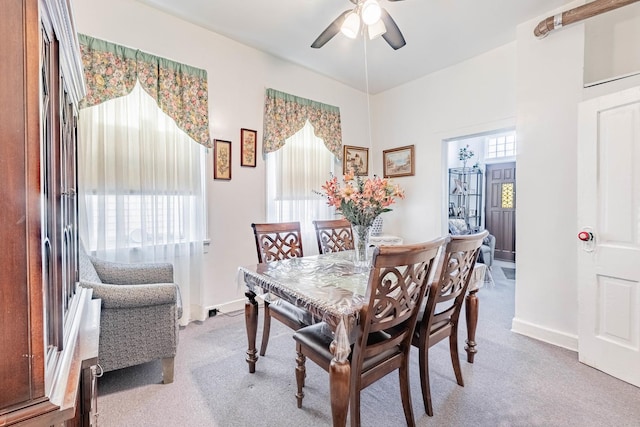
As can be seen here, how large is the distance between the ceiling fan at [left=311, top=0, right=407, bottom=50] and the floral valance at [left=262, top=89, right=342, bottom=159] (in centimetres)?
124

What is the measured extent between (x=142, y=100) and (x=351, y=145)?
2.71m

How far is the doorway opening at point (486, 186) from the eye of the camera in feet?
19.6

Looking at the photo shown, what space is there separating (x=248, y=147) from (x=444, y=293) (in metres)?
2.49

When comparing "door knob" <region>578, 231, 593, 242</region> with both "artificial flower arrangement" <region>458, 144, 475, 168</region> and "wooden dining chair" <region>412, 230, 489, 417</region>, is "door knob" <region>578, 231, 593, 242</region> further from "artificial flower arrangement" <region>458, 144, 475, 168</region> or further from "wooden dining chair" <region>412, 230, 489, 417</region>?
"artificial flower arrangement" <region>458, 144, 475, 168</region>

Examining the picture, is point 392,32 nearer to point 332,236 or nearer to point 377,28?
point 377,28

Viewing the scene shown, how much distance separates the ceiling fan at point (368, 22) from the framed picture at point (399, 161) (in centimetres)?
200

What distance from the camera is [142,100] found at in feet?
8.65

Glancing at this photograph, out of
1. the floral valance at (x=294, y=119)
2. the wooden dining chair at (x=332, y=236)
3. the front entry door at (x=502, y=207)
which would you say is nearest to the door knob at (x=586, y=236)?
the wooden dining chair at (x=332, y=236)

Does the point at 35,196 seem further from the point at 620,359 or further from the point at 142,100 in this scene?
the point at 620,359

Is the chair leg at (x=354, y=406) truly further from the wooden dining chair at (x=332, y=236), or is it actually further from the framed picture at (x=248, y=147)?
the framed picture at (x=248, y=147)

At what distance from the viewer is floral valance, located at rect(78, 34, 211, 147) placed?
2318 millimetres

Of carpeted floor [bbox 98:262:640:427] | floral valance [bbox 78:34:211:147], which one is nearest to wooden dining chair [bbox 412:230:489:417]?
carpeted floor [bbox 98:262:640:427]

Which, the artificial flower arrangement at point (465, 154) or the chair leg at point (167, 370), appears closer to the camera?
the chair leg at point (167, 370)

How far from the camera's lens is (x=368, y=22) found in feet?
6.54
